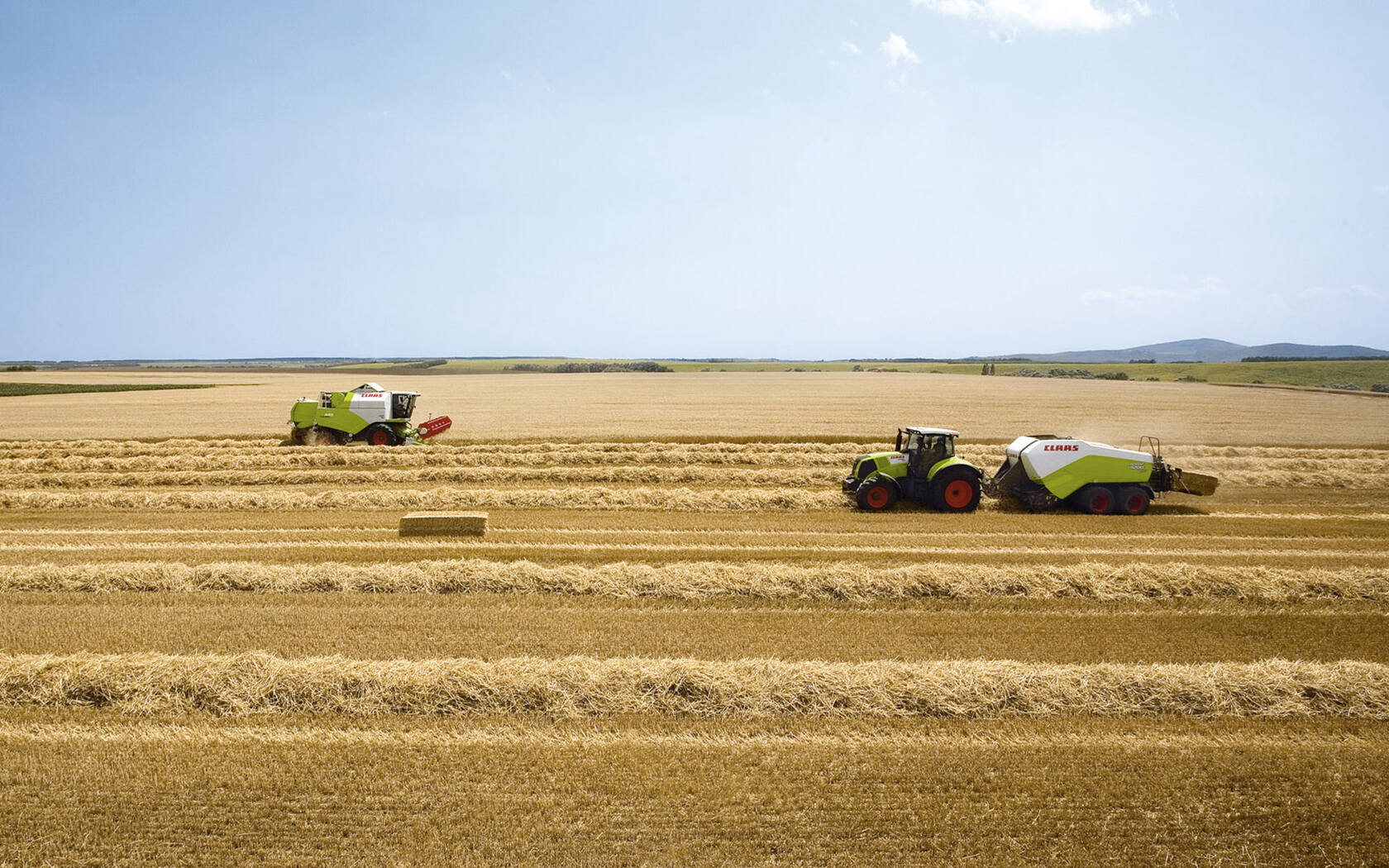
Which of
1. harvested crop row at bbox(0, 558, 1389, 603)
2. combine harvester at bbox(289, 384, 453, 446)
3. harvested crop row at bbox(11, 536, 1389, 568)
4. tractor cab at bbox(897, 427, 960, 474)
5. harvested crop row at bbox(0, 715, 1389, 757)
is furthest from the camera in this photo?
combine harvester at bbox(289, 384, 453, 446)

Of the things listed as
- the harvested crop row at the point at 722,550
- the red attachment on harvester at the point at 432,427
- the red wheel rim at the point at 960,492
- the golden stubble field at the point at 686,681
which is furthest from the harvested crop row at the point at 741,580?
the red attachment on harvester at the point at 432,427

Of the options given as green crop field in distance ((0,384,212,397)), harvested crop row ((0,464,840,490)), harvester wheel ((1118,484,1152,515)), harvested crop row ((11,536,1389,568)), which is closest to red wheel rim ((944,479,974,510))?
harvested crop row ((11,536,1389,568))

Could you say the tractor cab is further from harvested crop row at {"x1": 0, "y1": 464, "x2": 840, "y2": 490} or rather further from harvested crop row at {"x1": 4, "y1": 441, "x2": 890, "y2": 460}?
harvested crop row at {"x1": 4, "y1": 441, "x2": 890, "y2": 460}

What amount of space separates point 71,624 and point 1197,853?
11.3 m

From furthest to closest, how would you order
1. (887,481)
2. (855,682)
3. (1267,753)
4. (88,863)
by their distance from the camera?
(887,481), (855,682), (1267,753), (88,863)

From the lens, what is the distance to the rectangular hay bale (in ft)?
43.1

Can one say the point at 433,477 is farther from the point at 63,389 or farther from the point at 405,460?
the point at 63,389

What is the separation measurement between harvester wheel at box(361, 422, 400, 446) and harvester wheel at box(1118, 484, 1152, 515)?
19.2 m

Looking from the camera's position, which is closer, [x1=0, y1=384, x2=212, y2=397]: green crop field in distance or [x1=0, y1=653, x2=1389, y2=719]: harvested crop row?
[x1=0, y1=653, x2=1389, y2=719]: harvested crop row

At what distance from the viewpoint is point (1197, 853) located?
5.24m

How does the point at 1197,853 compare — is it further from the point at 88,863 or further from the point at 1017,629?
the point at 88,863

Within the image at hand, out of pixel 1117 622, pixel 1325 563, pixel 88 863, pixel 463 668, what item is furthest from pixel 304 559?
pixel 1325 563

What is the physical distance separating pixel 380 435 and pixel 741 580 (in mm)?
16125

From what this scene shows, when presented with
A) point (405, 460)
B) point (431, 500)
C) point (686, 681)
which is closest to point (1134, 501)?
point (686, 681)
